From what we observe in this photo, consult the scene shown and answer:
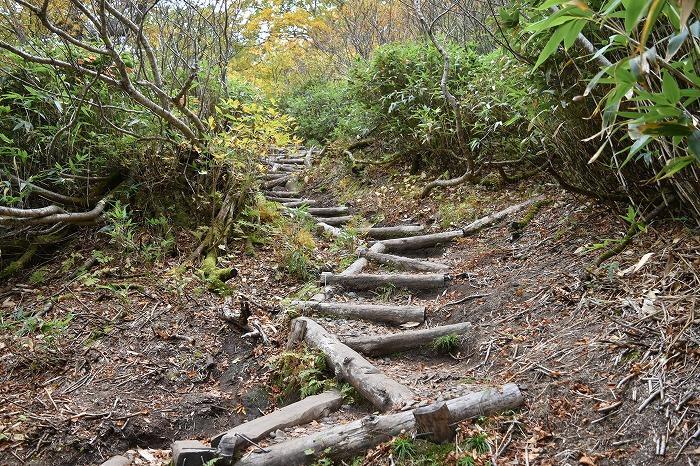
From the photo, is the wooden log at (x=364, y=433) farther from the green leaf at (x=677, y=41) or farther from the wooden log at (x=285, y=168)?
the wooden log at (x=285, y=168)

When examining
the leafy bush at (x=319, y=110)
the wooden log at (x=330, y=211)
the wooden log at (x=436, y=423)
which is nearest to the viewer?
the wooden log at (x=436, y=423)

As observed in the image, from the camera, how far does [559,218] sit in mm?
4410

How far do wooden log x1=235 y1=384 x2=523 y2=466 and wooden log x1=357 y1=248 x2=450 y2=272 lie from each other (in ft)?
7.60

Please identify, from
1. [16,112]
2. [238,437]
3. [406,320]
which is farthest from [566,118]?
[16,112]

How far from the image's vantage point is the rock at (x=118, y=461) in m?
2.65

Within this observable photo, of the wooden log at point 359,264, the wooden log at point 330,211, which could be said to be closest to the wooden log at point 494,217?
the wooden log at point 359,264

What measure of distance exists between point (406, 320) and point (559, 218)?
176 cm

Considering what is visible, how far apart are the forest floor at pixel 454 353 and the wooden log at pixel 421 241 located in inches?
8.2

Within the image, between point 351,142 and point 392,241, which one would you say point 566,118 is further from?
point 351,142

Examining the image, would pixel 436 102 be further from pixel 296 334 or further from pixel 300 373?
pixel 300 373

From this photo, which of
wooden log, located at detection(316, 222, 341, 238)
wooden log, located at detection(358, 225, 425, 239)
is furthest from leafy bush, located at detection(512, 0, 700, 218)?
wooden log, located at detection(316, 222, 341, 238)

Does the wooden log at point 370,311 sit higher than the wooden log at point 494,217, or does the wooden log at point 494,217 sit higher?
the wooden log at point 494,217

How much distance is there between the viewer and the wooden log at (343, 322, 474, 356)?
347 centimetres

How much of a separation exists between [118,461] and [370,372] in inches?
59.6
